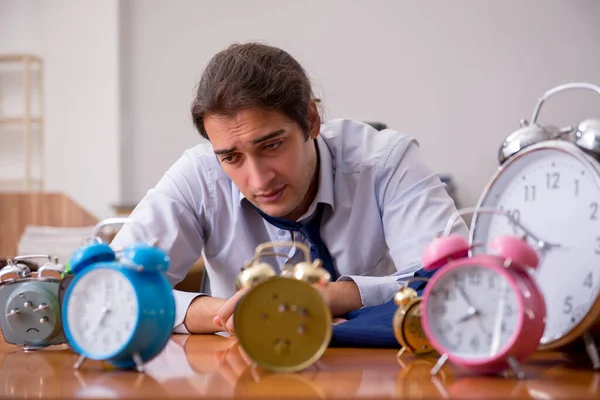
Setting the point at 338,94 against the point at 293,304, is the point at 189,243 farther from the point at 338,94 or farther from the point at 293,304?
the point at 338,94

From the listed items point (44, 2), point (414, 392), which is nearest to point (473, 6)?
point (44, 2)

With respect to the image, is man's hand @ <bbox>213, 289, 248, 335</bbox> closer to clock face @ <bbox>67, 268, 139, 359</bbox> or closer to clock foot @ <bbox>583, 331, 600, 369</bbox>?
clock face @ <bbox>67, 268, 139, 359</bbox>

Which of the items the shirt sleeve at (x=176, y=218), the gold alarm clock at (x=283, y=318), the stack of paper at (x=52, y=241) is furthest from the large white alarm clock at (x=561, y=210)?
the stack of paper at (x=52, y=241)

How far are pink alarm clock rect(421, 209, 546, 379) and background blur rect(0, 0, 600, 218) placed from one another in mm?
4170

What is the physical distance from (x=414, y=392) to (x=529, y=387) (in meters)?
0.12

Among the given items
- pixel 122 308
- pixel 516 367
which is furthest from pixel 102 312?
pixel 516 367

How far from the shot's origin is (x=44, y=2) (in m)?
5.62

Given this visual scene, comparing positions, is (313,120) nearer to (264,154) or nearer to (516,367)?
(264,154)

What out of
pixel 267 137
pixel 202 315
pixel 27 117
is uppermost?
pixel 267 137

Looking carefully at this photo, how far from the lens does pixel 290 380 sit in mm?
813

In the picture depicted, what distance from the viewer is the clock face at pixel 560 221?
0.91 meters

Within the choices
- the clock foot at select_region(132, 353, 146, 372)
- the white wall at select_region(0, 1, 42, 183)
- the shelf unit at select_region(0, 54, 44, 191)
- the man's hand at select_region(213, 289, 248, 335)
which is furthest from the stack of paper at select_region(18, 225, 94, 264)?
the white wall at select_region(0, 1, 42, 183)

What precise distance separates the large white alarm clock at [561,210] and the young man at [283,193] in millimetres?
513

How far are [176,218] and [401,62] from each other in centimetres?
364
